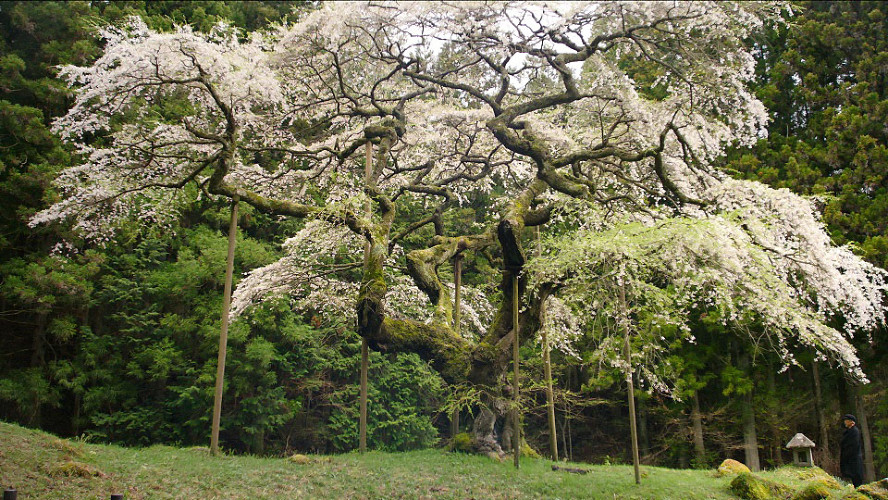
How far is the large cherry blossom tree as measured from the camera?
7312mm

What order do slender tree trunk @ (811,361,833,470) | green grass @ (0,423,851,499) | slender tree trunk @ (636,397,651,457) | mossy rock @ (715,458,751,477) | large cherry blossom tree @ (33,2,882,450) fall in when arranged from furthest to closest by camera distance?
slender tree trunk @ (636,397,651,457) → slender tree trunk @ (811,361,833,470) → mossy rock @ (715,458,751,477) → large cherry blossom tree @ (33,2,882,450) → green grass @ (0,423,851,499)

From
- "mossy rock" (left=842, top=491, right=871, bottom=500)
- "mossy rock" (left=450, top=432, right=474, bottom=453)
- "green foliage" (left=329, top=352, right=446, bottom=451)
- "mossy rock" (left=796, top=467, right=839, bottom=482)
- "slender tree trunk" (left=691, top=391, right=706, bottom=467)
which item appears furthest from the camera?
"green foliage" (left=329, top=352, right=446, bottom=451)

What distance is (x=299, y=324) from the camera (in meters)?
13.5

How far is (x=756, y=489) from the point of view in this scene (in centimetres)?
689

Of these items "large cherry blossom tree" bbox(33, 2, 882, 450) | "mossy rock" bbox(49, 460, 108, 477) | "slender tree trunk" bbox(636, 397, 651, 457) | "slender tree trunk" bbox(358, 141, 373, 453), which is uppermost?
"large cherry blossom tree" bbox(33, 2, 882, 450)

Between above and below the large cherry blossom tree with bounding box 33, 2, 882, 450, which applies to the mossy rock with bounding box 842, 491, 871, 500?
below

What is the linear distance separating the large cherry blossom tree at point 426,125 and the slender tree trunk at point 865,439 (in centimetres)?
517

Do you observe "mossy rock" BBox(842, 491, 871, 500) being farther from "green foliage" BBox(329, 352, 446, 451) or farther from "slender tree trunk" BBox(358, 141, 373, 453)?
"green foliage" BBox(329, 352, 446, 451)

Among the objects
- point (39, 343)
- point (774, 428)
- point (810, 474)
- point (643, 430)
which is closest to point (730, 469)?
point (810, 474)

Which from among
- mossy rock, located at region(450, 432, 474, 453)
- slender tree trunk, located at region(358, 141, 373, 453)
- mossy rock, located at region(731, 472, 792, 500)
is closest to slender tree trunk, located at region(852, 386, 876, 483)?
mossy rock, located at region(731, 472, 792, 500)

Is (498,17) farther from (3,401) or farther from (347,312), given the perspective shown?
(3,401)

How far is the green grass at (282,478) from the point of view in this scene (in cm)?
505

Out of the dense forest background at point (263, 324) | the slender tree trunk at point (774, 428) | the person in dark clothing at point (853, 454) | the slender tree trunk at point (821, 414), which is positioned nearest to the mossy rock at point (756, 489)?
the person in dark clothing at point (853, 454)

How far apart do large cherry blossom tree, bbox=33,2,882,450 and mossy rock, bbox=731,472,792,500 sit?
1.86 m
